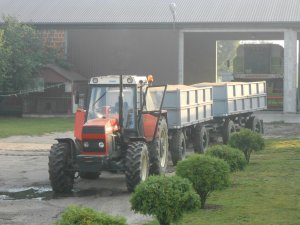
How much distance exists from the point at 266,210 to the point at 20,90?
107ft

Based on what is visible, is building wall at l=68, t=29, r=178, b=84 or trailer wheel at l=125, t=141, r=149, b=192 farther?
building wall at l=68, t=29, r=178, b=84

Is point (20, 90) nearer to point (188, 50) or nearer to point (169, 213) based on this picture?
point (188, 50)

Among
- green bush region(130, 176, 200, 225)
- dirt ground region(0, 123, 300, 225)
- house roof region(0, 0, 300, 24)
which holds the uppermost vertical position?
house roof region(0, 0, 300, 24)

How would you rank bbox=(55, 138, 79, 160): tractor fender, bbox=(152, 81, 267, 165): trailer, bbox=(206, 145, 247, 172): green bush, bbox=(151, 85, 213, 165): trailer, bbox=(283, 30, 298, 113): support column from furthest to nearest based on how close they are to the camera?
1. bbox=(283, 30, 298, 113): support column
2. bbox=(152, 81, 267, 165): trailer
3. bbox=(151, 85, 213, 165): trailer
4. bbox=(206, 145, 247, 172): green bush
5. bbox=(55, 138, 79, 160): tractor fender

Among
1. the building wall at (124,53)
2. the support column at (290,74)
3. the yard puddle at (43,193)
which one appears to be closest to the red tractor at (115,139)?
the yard puddle at (43,193)

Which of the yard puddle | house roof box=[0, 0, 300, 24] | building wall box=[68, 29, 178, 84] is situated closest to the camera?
the yard puddle

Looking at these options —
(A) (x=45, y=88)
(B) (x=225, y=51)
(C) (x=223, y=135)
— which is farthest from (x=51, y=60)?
(B) (x=225, y=51)

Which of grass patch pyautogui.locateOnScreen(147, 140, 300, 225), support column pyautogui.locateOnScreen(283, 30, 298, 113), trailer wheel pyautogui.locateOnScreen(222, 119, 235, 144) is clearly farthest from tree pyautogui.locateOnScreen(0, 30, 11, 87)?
grass patch pyautogui.locateOnScreen(147, 140, 300, 225)

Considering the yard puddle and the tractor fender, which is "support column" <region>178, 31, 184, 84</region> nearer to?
the yard puddle

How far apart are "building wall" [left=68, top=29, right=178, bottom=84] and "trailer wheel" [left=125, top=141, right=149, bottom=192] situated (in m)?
33.3

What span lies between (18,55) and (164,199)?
3455 centimetres

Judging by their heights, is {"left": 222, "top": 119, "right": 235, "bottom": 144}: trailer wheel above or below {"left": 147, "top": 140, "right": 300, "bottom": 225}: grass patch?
above

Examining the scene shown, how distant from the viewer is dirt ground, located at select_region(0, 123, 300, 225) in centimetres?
1313

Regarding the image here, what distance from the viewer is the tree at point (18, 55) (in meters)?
42.3
